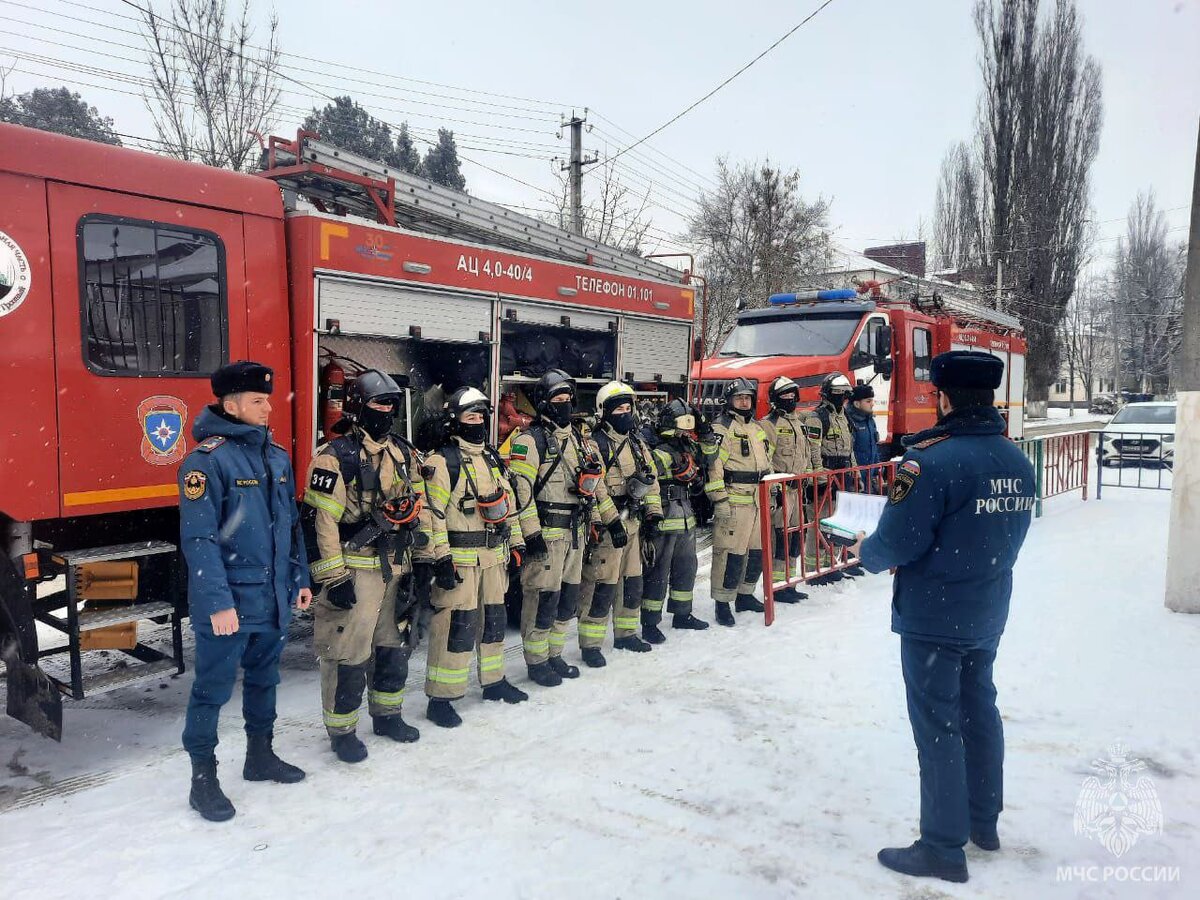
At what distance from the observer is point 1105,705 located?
466 cm

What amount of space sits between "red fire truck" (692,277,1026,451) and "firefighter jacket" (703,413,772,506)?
8.44 feet

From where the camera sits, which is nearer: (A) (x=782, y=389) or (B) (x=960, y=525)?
(B) (x=960, y=525)

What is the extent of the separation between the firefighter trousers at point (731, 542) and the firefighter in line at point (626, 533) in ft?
2.70

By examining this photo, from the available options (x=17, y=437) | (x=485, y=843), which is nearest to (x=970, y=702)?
(x=485, y=843)

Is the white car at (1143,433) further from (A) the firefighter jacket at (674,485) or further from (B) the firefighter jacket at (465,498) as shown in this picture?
(B) the firefighter jacket at (465,498)

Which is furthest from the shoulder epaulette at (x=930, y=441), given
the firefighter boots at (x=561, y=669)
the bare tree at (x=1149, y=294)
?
the bare tree at (x=1149, y=294)

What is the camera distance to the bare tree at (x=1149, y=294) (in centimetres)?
4812

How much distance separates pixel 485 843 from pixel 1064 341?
40.9 m

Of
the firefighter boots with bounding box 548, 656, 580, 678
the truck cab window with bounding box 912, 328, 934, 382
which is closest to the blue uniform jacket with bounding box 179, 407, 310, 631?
the firefighter boots with bounding box 548, 656, 580, 678

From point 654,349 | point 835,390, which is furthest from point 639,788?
point 835,390

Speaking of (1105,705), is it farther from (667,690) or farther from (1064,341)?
(1064,341)

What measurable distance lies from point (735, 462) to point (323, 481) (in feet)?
11.7

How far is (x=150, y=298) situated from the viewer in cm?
439

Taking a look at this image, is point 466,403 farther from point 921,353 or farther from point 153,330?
point 921,353
